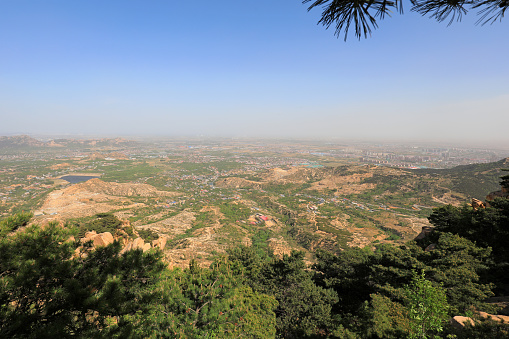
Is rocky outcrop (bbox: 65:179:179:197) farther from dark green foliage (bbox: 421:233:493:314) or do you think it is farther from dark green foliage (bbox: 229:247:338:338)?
dark green foliage (bbox: 421:233:493:314)

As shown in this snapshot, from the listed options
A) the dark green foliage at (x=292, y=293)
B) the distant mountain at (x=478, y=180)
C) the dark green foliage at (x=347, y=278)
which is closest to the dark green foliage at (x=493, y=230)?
the dark green foliage at (x=347, y=278)

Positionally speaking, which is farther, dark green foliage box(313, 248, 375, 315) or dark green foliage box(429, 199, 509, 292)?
dark green foliage box(313, 248, 375, 315)

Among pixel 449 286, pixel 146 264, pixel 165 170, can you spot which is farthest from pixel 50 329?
pixel 165 170

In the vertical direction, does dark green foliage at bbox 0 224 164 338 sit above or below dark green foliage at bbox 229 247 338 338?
above

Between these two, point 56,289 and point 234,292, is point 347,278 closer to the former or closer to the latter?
point 234,292

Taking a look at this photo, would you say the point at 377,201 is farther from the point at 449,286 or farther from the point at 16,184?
the point at 16,184

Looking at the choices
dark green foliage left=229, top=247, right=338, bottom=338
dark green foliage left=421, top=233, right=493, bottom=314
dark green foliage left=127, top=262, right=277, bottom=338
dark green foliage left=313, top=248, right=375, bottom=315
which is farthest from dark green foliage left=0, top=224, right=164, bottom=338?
dark green foliage left=313, top=248, right=375, bottom=315

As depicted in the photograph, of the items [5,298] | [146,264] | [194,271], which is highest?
[5,298]

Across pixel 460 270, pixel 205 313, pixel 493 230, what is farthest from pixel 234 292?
pixel 493 230
